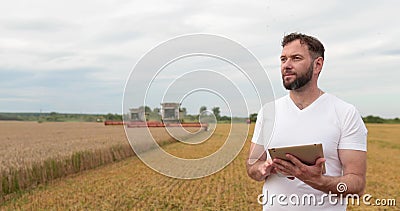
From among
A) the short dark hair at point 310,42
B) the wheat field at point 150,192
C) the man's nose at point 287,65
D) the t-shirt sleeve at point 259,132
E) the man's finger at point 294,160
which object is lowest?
the wheat field at point 150,192

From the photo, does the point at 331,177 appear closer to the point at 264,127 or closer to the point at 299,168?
the point at 299,168

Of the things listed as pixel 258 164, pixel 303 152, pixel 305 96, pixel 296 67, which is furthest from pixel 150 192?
pixel 303 152

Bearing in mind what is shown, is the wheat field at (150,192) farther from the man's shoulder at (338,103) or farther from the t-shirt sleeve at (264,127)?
the man's shoulder at (338,103)

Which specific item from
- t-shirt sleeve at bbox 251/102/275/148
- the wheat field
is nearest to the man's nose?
t-shirt sleeve at bbox 251/102/275/148

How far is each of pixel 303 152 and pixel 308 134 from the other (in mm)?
250

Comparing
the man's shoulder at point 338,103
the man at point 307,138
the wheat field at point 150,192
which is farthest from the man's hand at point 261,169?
the wheat field at point 150,192

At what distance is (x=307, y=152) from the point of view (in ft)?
8.50

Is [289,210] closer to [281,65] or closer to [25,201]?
[281,65]

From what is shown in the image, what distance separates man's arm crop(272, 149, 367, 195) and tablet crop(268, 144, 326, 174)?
3cm

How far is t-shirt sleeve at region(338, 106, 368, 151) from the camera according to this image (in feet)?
9.06

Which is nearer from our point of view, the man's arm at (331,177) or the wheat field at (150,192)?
the man's arm at (331,177)

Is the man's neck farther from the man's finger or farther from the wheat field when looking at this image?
the wheat field

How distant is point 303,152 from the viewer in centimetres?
261

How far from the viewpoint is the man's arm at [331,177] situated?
266 cm
